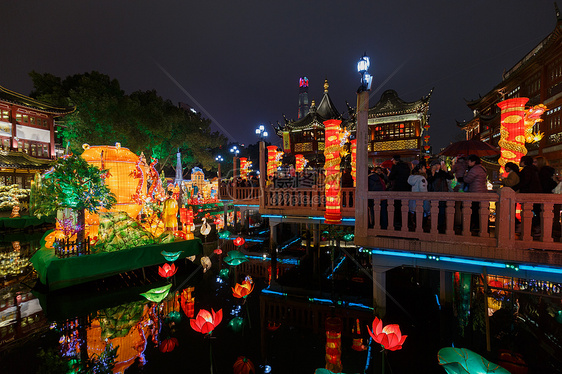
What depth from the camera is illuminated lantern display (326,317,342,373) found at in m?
4.34

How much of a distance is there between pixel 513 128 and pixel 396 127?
11.9 meters

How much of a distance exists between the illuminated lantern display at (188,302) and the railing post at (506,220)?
239 inches

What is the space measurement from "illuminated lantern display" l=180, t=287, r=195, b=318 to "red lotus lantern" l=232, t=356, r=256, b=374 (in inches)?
78.0

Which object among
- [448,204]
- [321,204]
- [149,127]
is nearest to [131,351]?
[448,204]

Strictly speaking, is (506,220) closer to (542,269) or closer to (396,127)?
(542,269)

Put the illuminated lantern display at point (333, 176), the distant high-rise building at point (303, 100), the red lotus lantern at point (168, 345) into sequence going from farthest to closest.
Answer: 1. the distant high-rise building at point (303, 100)
2. the illuminated lantern display at point (333, 176)
3. the red lotus lantern at point (168, 345)

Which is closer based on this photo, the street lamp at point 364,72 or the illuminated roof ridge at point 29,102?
the street lamp at point 364,72

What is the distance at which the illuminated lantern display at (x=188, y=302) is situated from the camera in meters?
6.17

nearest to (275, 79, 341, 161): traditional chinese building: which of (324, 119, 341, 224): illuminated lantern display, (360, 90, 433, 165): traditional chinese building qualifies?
(360, 90, 433, 165): traditional chinese building

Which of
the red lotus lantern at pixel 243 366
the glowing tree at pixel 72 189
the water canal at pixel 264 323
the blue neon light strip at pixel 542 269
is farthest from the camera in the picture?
the glowing tree at pixel 72 189

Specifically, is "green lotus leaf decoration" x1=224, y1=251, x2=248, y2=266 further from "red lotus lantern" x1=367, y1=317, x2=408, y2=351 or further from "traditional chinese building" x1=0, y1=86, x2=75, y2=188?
"traditional chinese building" x1=0, y1=86, x2=75, y2=188

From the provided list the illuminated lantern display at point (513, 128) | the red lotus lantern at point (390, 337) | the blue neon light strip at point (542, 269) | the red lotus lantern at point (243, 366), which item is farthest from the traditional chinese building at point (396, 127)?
the red lotus lantern at point (243, 366)

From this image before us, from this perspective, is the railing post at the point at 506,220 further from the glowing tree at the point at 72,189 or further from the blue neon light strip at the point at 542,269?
the glowing tree at the point at 72,189

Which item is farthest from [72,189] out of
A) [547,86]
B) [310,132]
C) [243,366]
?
[547,86]
